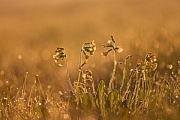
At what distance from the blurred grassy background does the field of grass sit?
0.01m

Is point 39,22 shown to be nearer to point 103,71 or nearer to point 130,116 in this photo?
point 103,71

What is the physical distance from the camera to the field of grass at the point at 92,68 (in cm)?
326

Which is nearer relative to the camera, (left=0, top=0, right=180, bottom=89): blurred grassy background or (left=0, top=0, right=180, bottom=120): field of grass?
(left=0, top=0, right=180, bottom=120): field of grass

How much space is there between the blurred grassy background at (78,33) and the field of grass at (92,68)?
13mm

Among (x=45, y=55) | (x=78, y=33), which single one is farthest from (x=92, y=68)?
(x=78, y=33)

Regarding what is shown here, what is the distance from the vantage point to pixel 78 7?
1472 cm

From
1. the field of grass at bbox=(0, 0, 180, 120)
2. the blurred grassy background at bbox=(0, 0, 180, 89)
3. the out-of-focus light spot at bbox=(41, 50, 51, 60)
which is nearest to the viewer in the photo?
the field of grass at bbox=(0, 0, 180, 120)

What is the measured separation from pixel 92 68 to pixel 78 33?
4.94 metres

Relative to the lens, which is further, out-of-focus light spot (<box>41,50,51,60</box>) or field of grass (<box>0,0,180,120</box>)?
out-of-focus light spot (<box>41,50,51,60</box>)

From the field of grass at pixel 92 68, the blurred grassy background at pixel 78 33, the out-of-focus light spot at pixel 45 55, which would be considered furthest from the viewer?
the out-of-focus light spot at pixel 45 55

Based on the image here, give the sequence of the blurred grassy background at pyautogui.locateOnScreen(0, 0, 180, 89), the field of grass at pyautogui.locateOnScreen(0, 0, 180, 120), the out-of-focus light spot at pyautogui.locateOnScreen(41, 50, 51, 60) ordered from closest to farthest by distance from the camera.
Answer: the field of grass at pyautogui.locateOnScreen(0, 0, 180, 120)
the blurred grassy background at pyautogui.locateOnScreen(0, 0, 180, 89)
the out-of-focus light spot at pyautogui.locateOnScreen(41, 50, 51, 60)

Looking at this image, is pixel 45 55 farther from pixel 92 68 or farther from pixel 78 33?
pixel 78 33

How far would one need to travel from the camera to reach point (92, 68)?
501 centimetres

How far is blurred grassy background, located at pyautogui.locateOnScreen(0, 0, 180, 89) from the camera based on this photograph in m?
5.09
